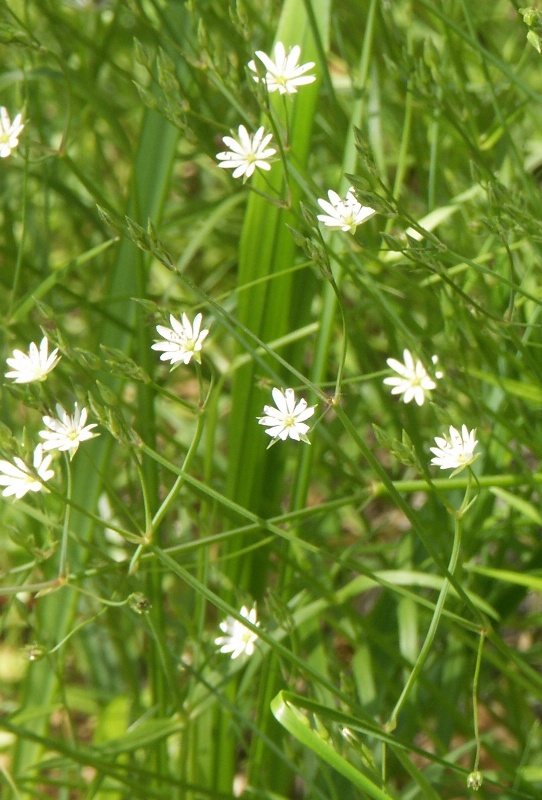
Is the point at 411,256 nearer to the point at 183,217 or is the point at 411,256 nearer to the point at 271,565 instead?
the point at 271,565

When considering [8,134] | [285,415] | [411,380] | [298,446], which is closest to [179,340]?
[285,415]

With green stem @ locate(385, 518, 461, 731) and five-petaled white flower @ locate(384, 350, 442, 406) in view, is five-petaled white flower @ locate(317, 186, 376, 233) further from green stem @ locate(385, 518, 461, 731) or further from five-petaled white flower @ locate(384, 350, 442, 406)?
green stem @ locate(385, 518, 461, 731)

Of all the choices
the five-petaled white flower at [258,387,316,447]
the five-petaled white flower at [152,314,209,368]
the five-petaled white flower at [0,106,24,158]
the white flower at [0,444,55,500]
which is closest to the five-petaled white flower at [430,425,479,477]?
the five-petaled white flower at [258,387,316,447]

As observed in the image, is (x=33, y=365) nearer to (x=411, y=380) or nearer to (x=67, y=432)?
(x=67, y=432)

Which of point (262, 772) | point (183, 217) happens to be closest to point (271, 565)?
point (262, 772)

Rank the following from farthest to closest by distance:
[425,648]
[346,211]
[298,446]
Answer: [298,446]
[346,211]
[425,648]

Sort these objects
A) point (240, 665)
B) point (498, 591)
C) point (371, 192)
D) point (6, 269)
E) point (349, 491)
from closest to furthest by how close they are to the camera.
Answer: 1. point (371, 192)
2. point (240, 665)
3. point (498, 591)
4. point (349, 491)
5. point (6, 269)
